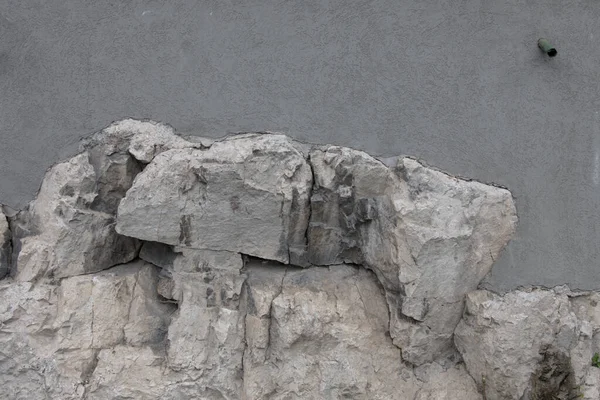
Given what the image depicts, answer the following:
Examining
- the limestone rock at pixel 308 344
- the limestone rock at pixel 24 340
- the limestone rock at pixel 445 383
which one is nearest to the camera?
the limestone rock at pixel 24 340

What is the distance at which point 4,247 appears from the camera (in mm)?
3234

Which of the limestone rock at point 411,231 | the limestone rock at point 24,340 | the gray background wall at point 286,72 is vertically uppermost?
the gray background wall at point 286,72

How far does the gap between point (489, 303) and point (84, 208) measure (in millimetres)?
2408

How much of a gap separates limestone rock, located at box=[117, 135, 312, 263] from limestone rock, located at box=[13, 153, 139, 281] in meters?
0.21

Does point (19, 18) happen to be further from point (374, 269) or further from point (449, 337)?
point (449, 337)

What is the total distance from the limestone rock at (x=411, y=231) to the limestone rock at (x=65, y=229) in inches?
49.0

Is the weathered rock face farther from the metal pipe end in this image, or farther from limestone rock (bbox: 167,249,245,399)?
the metal pipe end

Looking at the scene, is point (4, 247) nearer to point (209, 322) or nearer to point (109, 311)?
point (109, 311)

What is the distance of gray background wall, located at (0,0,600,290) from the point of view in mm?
3248

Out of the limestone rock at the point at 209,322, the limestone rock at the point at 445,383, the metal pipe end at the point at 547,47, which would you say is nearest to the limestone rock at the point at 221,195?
the limestone rock at the point at 209,322

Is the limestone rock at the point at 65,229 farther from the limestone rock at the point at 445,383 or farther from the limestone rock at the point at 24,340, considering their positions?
the limestone rock at the point at 445,383

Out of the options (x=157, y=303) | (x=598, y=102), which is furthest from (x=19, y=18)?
(x=598, y=102)

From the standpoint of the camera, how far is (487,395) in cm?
333

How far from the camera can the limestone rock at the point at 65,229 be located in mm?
3127
